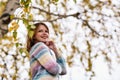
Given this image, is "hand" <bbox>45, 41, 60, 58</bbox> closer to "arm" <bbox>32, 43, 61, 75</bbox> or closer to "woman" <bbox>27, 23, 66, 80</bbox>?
"woman" <bbox>27, 23, 66, 80</bbox>

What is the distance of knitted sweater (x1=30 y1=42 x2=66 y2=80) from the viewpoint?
10.4ft

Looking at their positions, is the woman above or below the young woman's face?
below

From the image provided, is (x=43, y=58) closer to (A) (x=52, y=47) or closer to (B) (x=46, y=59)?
(B) (x=46, y=59)

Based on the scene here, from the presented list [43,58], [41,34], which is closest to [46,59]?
[43,58]

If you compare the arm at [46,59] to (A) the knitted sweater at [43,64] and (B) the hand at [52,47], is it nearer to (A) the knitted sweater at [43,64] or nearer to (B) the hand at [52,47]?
(A) the knitted sweater at [43,64]

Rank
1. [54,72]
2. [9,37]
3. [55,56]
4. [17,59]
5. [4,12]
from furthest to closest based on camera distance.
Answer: [17,59] → [9,37] → [4,12] → [55,56] → [54,72]

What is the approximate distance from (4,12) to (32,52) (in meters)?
1.45

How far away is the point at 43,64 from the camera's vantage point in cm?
319

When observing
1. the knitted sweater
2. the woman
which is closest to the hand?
the woman

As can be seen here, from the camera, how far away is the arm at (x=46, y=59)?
3.17 metres

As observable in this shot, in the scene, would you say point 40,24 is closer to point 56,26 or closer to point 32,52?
point 32,52

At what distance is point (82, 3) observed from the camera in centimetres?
681

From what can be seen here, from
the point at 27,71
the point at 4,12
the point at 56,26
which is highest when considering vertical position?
the point at 4,12

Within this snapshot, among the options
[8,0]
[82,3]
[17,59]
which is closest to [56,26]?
[82,3]
